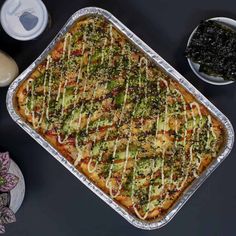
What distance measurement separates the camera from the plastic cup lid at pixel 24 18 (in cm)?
149

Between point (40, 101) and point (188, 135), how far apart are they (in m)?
0.34

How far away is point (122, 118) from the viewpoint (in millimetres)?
1446

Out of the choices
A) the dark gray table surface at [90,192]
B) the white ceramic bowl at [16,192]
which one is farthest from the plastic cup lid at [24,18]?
the white ceramic bowl at [16,192]

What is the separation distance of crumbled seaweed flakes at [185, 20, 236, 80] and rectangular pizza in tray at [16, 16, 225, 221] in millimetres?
89

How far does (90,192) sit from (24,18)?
0.44 meters

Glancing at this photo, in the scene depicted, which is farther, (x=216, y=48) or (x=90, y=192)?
(x=90, y=192)

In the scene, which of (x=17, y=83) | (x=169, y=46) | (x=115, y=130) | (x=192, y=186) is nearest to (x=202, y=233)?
(x=192, y=186)

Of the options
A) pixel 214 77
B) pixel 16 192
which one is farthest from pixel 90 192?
pixel 214 77

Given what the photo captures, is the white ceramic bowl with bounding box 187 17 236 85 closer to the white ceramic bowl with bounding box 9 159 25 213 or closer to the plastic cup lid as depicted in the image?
the plastic cup lid

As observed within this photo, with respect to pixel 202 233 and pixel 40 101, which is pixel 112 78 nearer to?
pixel 40 101

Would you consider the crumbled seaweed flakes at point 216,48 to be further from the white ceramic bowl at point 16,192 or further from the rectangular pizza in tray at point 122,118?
the white ceramic bowl at point 16,192

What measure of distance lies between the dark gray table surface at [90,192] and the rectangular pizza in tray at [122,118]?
0.08m

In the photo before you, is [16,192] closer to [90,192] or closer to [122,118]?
[90,192]

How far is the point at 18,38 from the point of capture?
1.50 meters
